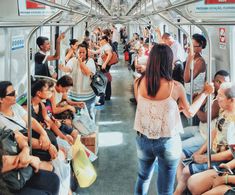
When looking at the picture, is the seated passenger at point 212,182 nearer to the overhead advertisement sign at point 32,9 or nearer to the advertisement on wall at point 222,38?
the overhead advertisement sign at point 32,9

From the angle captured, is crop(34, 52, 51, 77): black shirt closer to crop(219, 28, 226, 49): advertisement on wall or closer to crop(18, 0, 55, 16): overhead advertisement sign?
crop(18, 0, 55, 16): overhead advertisement sign

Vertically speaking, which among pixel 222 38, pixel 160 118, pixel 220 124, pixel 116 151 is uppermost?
pixel 222 38

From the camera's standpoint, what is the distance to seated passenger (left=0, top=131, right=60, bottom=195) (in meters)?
2.14

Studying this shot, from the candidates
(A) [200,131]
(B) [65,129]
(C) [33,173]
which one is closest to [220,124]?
(A) [200,131]

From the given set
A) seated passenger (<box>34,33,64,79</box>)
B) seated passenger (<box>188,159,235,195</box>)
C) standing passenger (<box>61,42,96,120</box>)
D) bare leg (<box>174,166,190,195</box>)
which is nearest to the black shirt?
seated passenger (<box>34,33,64,79</box>)

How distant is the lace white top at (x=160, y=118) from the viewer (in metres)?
2.27

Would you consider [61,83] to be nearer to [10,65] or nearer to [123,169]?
[10,65]

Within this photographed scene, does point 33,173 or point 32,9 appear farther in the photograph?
point 32,9

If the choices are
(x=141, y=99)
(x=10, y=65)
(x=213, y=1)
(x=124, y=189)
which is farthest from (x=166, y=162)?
(x=10, y=65)

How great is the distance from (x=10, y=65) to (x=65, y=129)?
964 millimetres

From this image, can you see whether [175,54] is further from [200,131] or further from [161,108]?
[161,108]

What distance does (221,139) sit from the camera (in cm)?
273

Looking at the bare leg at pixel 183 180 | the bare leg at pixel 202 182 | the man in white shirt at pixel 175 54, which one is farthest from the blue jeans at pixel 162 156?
the man in white shirt at pixel 175 54

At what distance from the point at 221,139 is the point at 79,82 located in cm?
225
